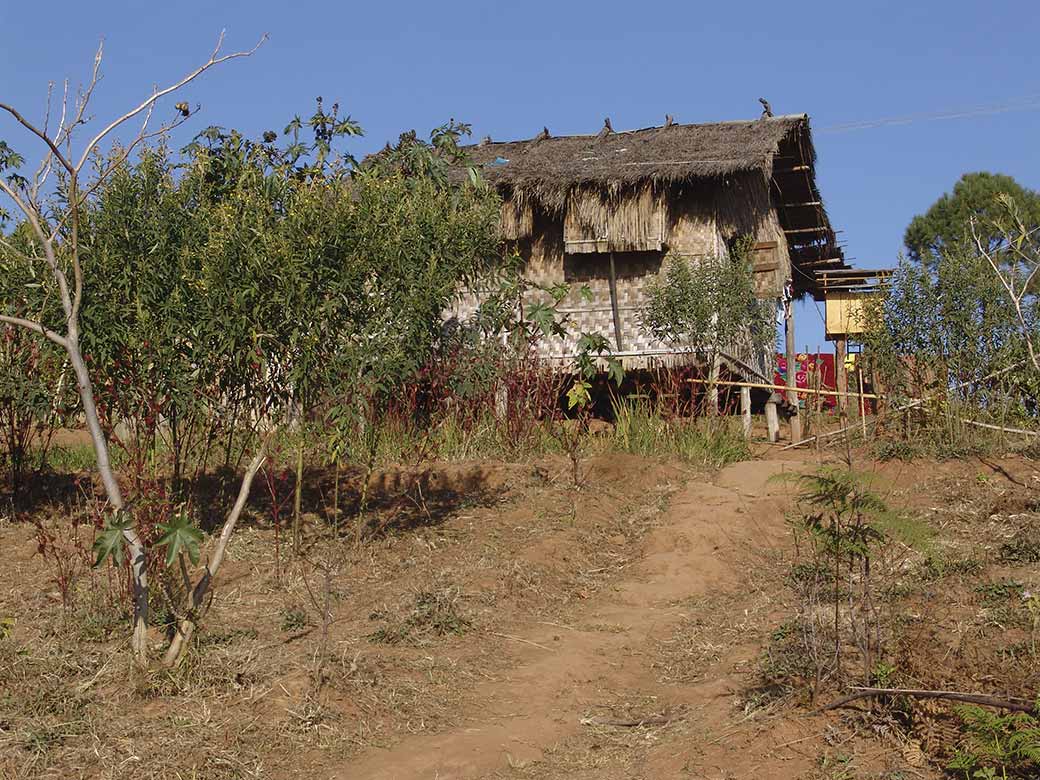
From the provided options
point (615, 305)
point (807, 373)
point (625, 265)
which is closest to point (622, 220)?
point (625, 265)

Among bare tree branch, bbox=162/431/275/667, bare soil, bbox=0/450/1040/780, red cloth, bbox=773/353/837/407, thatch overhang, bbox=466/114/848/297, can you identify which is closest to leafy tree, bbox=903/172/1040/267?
red cloth, bbox=773/353/837/407

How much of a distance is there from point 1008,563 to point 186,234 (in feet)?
20.4

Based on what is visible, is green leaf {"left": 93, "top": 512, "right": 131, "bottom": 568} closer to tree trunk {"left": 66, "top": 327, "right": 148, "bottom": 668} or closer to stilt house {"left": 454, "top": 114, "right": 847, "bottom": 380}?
tree trunk {"left": 66, "top": 327, "right": 148, "bottom": 668}

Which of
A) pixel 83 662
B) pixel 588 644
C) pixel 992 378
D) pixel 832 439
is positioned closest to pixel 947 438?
pixel 992 378

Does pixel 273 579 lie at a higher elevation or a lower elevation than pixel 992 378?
lower

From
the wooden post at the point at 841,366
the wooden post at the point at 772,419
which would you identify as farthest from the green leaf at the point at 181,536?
the wooden post at the point at 841,366

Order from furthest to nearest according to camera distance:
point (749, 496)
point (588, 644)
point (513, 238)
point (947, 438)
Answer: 1. point (513, 238)
2. point (947, 438)
3. point (749, 496)
4. point (588, 644)

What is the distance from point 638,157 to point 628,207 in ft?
2.53

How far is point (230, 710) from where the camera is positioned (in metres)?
6.08

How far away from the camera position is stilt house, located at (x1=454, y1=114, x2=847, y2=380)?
16.3 metres

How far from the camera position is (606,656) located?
24.3ft

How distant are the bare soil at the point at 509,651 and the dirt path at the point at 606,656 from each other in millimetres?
22

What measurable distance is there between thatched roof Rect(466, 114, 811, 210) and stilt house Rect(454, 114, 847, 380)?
20 mm

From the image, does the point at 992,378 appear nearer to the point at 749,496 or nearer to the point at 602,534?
the point at 749,496
